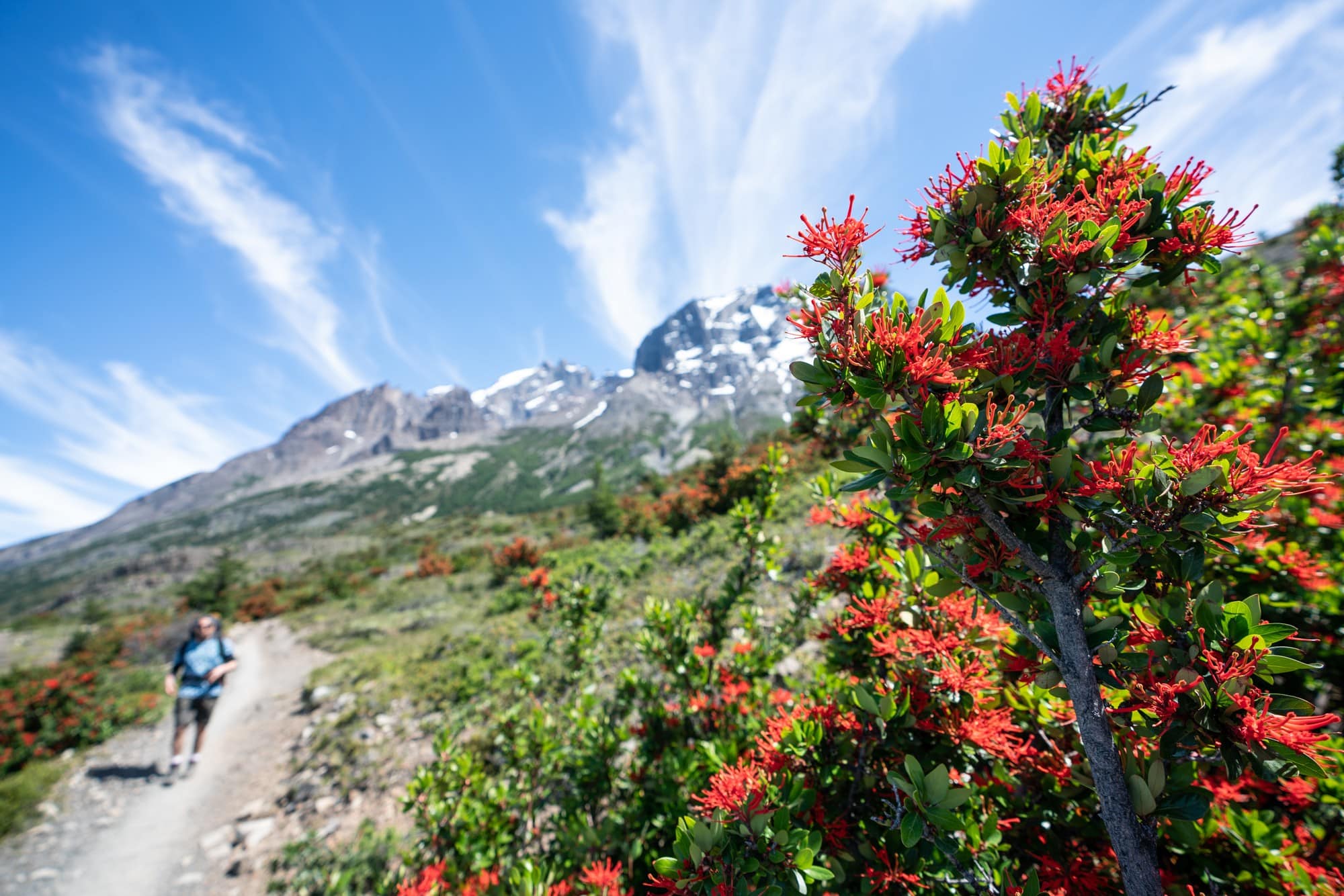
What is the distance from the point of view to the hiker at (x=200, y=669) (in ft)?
23.0

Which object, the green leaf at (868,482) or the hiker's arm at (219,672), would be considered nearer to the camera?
the green leaf at (868,482)

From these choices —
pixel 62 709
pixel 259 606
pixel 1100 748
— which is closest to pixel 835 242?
pixel 1100 748

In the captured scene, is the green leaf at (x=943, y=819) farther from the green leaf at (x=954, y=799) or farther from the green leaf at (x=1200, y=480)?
the green leaf at (x=1200, y=480)

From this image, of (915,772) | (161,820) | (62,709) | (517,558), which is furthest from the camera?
(517,558)

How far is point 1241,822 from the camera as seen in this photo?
1861 millimetres

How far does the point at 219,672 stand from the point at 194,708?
1.42m

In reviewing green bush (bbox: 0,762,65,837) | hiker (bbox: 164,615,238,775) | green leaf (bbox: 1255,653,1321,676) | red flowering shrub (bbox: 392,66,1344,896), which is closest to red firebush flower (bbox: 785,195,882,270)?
red flowering shrub (bbox: 392,66,1344,896)

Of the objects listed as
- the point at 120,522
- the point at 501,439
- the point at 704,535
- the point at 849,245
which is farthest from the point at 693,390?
the point at 120,522

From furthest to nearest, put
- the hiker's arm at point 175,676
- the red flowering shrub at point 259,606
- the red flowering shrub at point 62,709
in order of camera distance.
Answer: the red flowering shrub at point 259,606 < the red flowering shrub at point 62,709 < the hiker's arm at point 175,676

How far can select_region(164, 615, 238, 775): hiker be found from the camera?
23.0 ft

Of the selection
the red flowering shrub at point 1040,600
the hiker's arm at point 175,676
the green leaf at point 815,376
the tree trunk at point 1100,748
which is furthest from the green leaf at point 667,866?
the hiker's arm at point 175,676

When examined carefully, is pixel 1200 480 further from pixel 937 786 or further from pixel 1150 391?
pixel 937 786

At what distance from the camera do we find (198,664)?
23.2ft

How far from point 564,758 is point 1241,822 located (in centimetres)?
373
